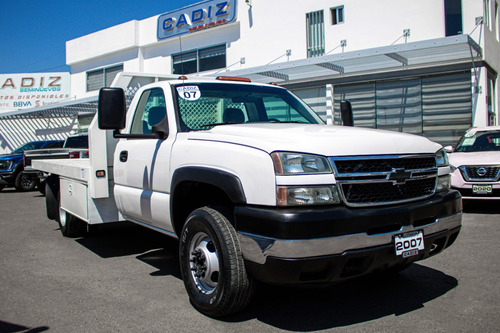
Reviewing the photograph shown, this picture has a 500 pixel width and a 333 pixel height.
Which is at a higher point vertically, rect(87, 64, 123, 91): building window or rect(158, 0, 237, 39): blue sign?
rect(158, 0, 237, 39): blue sign

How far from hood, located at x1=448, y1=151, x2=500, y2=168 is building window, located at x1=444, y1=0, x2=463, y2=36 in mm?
5884

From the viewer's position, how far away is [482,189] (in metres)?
8.39

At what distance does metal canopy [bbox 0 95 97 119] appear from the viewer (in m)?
21.8

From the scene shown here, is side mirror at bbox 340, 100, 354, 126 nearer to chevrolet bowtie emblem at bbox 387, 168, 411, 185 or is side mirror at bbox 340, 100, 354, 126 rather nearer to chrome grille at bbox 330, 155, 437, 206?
chrome grille at bbox 330, 155, 437, 206

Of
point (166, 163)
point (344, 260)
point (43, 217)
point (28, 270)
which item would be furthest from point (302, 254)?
point (43, 217)

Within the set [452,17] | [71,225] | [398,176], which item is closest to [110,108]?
[398,176]

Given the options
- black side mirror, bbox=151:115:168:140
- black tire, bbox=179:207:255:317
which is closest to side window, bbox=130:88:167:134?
black side mirror, bbox=151:115:168:140

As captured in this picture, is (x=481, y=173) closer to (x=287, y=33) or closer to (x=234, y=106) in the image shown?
(x=234, y=106)

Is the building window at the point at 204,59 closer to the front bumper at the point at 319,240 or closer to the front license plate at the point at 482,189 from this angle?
the front license plate at the point at 482,189

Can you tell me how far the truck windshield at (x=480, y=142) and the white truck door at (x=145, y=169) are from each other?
284 inches

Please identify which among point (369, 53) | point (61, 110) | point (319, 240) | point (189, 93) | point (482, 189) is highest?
point (61, 110)

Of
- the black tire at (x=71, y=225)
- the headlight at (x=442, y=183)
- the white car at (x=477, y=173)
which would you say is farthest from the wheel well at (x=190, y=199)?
the white car at (x=477, y=173)

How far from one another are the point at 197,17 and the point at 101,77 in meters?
8.24

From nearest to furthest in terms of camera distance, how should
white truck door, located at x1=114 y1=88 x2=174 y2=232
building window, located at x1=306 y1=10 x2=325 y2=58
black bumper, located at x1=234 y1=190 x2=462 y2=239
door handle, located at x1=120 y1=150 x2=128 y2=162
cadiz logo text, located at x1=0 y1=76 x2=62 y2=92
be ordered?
black bumper, located at x1=234 y1=190 x2=462 y2=239 → white truck door, located at x1=114 y1=88 x2=174 y2=232 → door handle, located at x1=120 y1=150 x2=128 y2=162 → building window, located at x1=306 y1=10 x2=325 y2=58 → cadiz logo text, located at x1=0 y1=76 x2=62 y2=92
